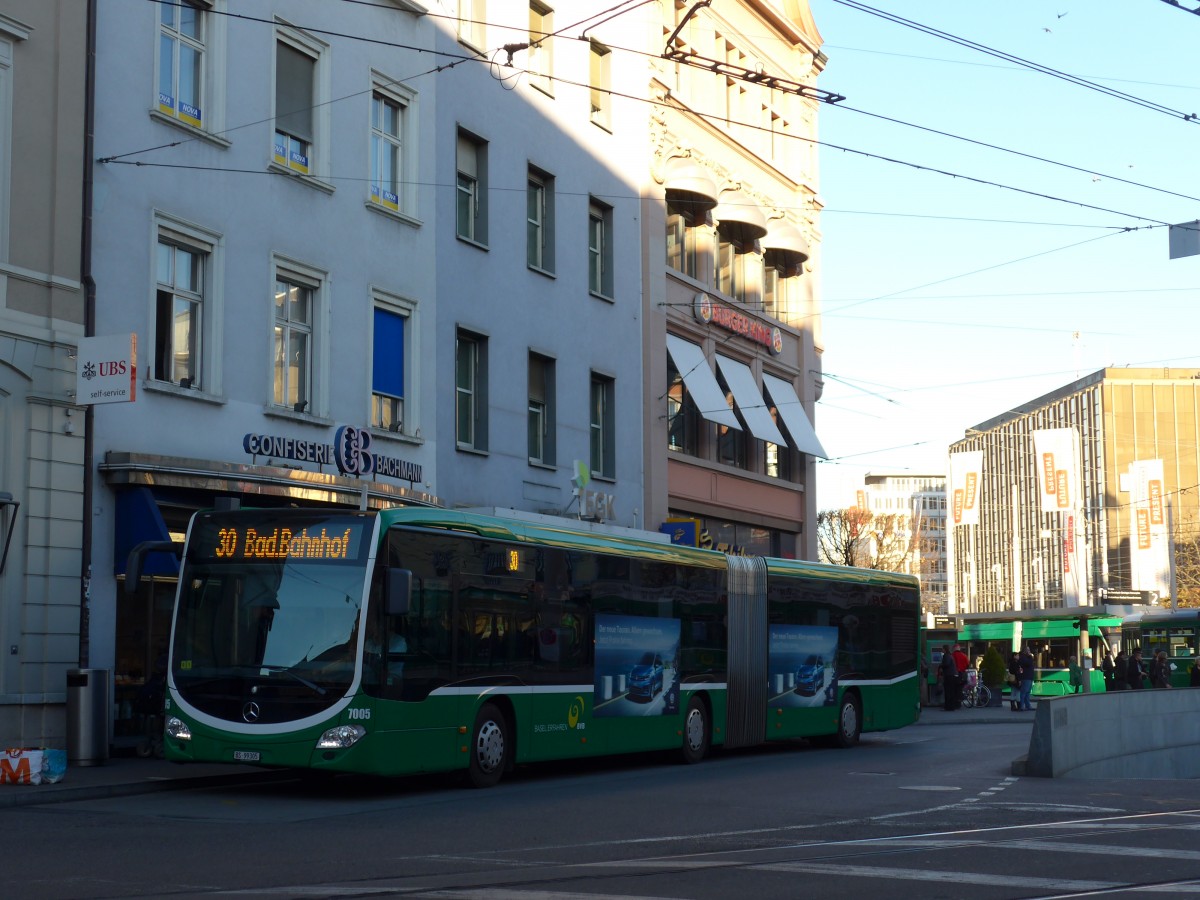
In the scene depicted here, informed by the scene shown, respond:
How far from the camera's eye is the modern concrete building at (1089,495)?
336ft

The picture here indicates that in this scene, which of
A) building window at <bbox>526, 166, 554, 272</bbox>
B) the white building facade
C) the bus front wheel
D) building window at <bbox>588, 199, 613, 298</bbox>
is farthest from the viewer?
building window at <bbox>588, 199, 613, 298</bbox>

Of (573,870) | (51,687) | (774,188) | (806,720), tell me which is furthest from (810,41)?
(573,870)

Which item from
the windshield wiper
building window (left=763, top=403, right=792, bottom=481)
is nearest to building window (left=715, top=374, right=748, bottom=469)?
building window (left=763, top=403, right=792, bottom=481)

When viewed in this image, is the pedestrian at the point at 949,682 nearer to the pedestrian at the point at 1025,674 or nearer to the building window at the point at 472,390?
the pedestrian at the point at 1025,674

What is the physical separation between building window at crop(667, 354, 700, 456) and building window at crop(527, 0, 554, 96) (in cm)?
706

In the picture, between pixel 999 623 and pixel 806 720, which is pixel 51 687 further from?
pixel 999 623

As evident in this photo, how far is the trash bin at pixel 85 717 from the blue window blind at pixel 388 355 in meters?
8.22

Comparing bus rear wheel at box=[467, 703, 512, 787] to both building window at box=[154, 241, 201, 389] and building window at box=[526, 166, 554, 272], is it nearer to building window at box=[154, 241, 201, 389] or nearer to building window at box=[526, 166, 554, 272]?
building window at box=[154, 241, 201, 389]

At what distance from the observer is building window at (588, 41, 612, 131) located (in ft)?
112

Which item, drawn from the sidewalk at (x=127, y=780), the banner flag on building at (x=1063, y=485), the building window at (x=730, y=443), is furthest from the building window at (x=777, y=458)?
the banner flag on building at (x=1063, y=485)

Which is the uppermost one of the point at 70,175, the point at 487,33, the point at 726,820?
the point at 487,33

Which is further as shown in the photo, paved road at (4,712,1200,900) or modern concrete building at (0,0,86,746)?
modern concrete building at (0,0,86,746)

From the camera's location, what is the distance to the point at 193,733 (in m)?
16.5

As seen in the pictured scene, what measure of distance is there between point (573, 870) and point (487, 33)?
71.6 feet
